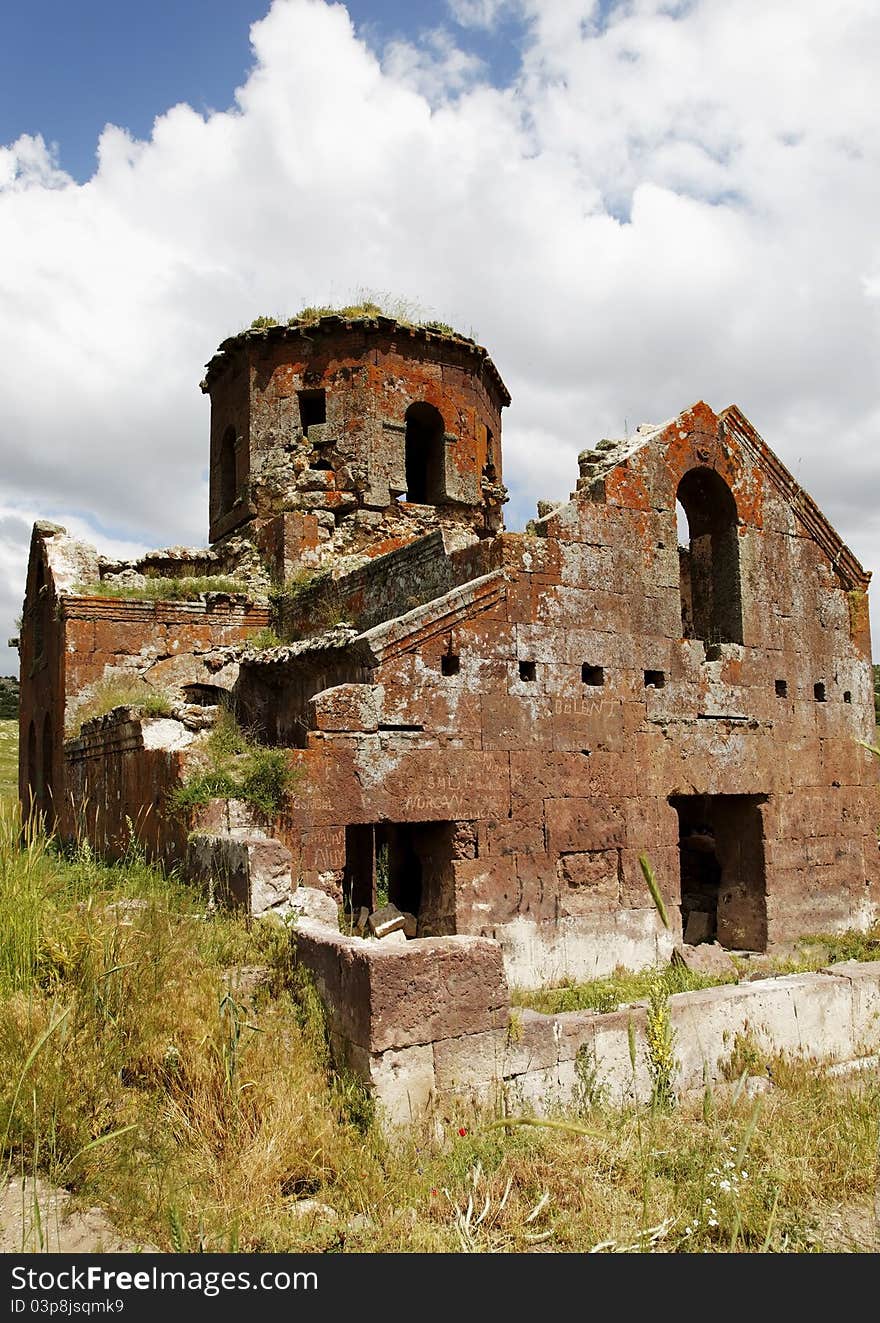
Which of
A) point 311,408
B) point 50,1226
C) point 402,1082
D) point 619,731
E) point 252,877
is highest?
point 311,408

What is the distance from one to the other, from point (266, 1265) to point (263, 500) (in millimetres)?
11935

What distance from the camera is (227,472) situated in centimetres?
1552

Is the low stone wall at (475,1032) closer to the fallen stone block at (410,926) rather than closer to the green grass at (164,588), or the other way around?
the fallen stone block at (410,926)

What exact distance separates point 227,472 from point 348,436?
266cm

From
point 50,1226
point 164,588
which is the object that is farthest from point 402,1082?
point 164,588

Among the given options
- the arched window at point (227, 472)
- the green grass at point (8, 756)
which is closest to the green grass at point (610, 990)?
the arched window at point (227, 472)

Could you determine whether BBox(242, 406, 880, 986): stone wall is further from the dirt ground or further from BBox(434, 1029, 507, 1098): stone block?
the dirt ground

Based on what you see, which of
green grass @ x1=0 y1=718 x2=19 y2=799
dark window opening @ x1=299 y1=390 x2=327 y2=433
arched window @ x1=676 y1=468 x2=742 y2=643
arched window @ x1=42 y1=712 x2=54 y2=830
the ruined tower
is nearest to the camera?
arched window @ x1=676 y1=468 x2=742 y2=643

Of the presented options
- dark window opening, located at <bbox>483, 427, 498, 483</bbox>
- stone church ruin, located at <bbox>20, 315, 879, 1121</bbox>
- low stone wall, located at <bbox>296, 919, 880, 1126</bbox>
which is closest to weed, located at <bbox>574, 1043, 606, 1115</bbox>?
low stone wall, located at <bbox>296, 919, 880, 1126</bbox>

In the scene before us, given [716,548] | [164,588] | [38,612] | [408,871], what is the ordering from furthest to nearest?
[38,612] → [164,588] → [716,548] → [408,871]

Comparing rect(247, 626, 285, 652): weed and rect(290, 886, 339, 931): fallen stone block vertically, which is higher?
rect(247, 626, 285, 652): weed

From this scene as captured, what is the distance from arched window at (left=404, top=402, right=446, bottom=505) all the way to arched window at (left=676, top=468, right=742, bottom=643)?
4.11 meters

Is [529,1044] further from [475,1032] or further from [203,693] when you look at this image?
[203,693]

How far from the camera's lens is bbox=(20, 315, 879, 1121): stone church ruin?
25.8 ft
